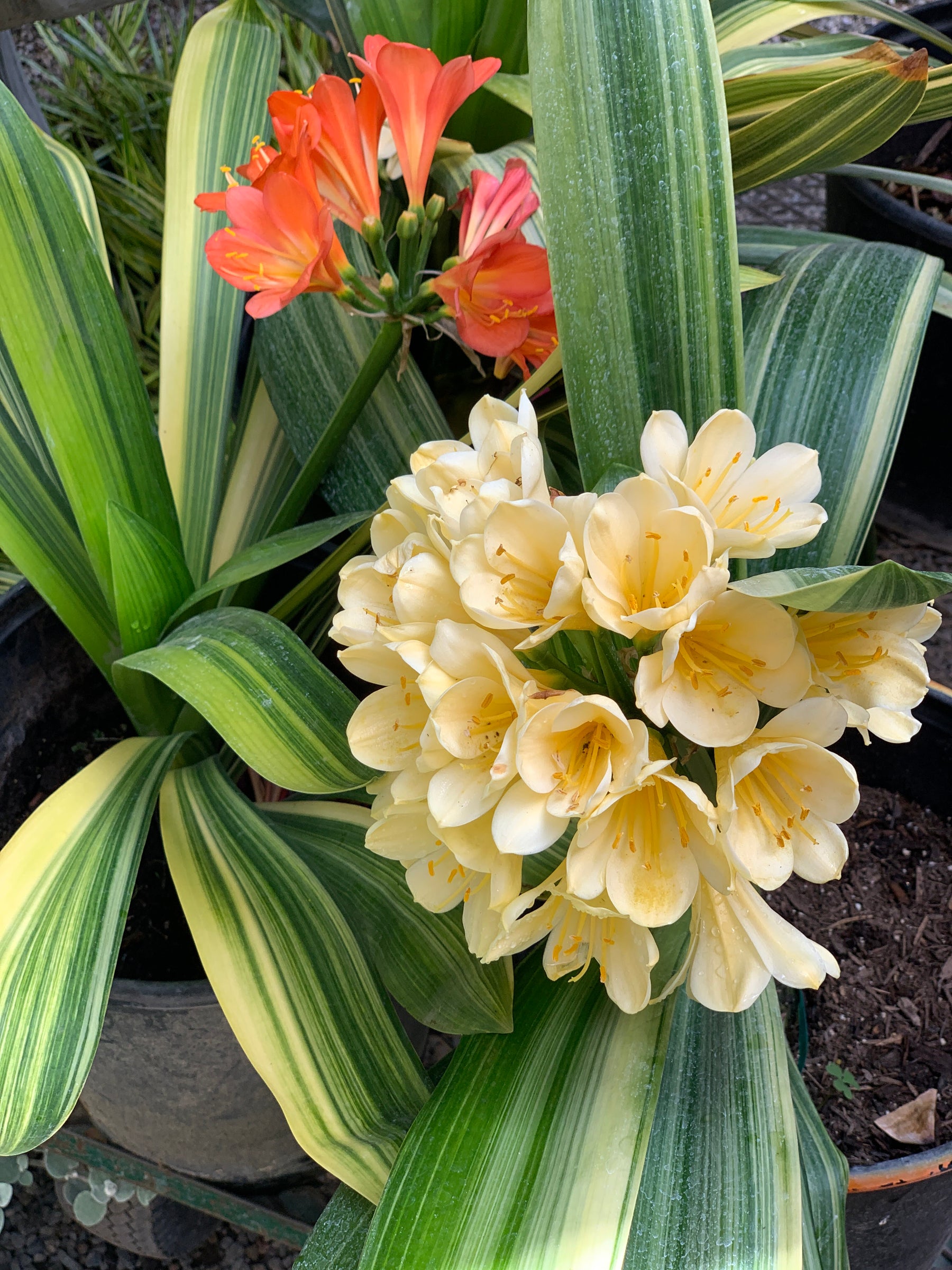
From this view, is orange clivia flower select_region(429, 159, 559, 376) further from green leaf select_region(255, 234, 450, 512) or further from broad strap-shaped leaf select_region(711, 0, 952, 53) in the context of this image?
broad strap-shaped leaf select_region(711, 0, 952, 53)

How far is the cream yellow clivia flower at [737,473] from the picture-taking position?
1.42 feet

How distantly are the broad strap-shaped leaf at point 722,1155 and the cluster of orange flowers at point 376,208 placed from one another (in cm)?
40

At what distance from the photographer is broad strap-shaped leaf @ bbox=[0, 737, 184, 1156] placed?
0.50m

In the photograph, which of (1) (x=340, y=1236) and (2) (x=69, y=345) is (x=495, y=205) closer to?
(2) (x=69, y=345)

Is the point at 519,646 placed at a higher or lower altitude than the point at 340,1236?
higher

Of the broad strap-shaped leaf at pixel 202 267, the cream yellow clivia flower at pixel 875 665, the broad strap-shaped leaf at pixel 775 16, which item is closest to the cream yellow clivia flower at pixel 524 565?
the cream yellow clivia flower at pixel 875 665

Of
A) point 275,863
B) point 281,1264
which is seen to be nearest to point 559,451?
point 275,863

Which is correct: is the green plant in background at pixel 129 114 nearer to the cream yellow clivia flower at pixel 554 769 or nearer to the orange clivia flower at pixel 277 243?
the orange clivia flower at pixel 277 243

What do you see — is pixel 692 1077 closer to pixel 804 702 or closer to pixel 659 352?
pixel 804 702

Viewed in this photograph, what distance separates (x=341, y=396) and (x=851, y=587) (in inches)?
20.0

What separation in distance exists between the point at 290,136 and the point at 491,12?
0.31 m

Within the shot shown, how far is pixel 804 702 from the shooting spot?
0.39 metres

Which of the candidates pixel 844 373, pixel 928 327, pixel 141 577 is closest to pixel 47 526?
pixel 141 577

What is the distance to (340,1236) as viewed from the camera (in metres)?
0.52
